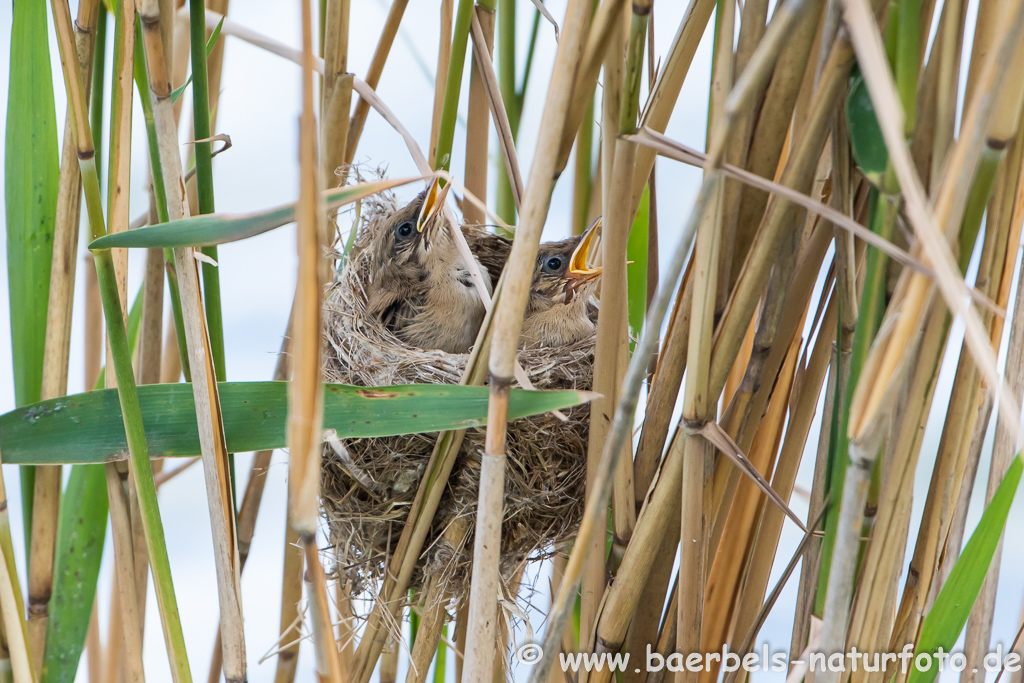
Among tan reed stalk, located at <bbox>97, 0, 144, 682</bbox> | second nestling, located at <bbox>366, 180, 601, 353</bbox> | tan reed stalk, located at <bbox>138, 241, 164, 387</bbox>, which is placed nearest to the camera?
tan reed stalk, located at <bbox>97, 0, 144, 682</bbox>

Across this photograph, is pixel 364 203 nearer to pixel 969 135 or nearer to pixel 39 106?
pixel 39 106

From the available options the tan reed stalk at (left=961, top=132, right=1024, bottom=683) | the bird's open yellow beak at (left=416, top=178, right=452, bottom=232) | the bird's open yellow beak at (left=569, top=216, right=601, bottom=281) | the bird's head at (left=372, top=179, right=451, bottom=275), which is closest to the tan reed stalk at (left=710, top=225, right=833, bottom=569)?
the tan reed stalk at (left=961, top=132, right=1024, bottom=683)

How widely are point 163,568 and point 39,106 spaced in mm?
397

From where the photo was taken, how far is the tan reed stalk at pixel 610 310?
1.66ft

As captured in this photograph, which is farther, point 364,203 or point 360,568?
point 364,203

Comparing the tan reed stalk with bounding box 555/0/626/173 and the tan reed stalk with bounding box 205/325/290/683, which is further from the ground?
the tan reed stalk with bounding box 555/0/626/173

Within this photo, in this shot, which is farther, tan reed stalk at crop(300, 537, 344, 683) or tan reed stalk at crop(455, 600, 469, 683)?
tan reed stalk at crop(455, 600, 469, 683)

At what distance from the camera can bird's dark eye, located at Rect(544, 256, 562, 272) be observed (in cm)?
138

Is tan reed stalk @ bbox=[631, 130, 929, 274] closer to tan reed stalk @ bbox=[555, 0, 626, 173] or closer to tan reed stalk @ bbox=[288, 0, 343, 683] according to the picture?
tan reed stalk @ bbox=[555, 0, 626, 173]

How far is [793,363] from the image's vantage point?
1.97 feet

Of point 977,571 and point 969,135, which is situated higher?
point 969,135

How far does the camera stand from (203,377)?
20.9 inches

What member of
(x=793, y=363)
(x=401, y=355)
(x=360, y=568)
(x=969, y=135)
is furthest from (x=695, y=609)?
(x=401, y=355)

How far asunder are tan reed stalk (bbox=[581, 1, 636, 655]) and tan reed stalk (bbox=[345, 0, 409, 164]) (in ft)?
1.14
